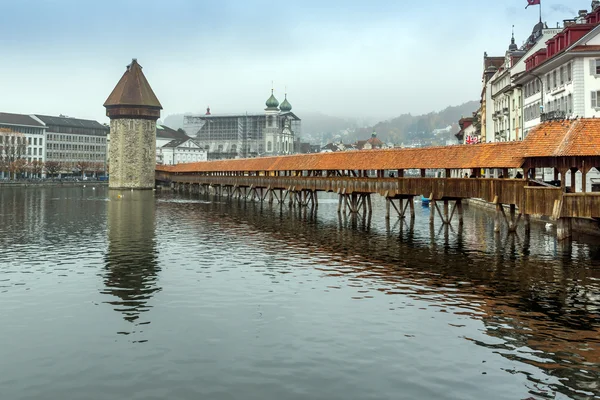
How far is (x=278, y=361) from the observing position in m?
12.9

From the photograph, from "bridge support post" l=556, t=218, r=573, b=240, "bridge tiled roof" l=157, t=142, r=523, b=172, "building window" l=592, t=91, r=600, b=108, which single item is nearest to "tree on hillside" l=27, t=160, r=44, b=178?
"bridge tiled roof" l=157, t=142, r=523, b=172

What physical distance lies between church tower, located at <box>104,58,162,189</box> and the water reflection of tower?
66388mm

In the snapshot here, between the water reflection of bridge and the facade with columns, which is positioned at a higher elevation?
the facade with columns

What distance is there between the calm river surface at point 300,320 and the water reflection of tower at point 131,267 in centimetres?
9

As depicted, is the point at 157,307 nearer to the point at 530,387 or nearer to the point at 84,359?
the point at 84,359

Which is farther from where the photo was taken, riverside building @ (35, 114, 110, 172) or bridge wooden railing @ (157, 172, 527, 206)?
riverside building @ (35, 114, 110, 172)

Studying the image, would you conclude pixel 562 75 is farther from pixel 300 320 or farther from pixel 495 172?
pixel 300 320

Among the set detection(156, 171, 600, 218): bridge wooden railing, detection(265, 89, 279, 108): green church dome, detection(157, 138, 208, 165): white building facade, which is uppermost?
detection(265, 89, 279, 108): green church dome

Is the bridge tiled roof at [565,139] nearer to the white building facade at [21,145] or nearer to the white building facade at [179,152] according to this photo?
the white building facade at [21,145]

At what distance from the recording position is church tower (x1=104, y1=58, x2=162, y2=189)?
105812 mm

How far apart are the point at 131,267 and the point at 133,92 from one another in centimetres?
8673

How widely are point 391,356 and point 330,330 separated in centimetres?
226

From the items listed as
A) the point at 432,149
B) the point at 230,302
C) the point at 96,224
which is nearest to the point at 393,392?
the point at 230,302

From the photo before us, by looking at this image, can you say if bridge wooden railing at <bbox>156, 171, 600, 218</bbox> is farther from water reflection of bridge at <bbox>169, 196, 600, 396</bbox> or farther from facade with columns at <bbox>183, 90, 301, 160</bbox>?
facade with columns at <bbox>183, 90, 301, 160</bbox>
